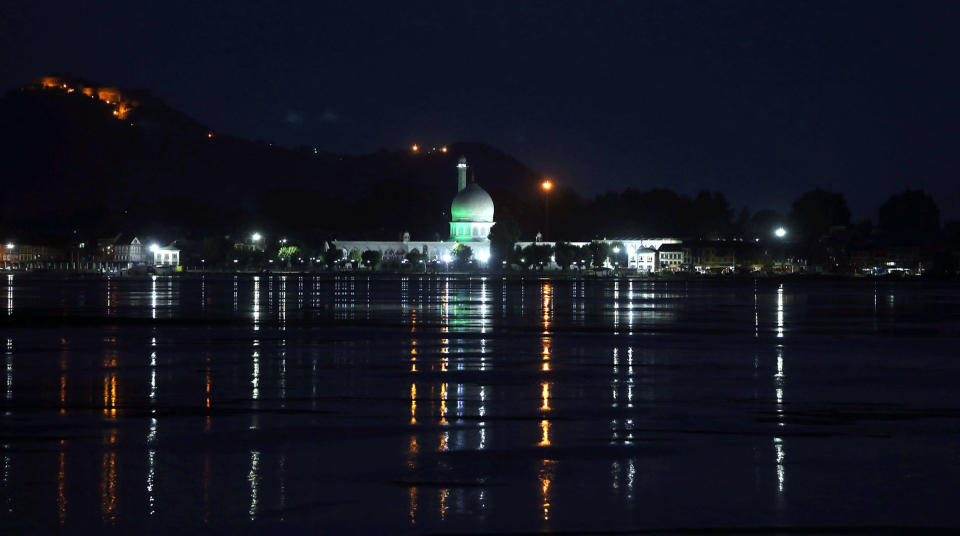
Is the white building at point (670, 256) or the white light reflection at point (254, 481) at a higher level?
the white building at point (670, 256)

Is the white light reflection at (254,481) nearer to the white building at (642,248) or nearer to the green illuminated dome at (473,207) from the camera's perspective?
the white building at (642,248)

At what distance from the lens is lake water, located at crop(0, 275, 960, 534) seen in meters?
11.5


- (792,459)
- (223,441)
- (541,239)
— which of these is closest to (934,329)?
(792,459)

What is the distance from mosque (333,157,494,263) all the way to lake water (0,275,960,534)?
429 ft

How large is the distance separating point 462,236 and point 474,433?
14934 centimetres

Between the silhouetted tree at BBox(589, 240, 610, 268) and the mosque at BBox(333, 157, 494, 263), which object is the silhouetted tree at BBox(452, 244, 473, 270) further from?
the silhouetted tree at BBox(589, 240, 610, 268)

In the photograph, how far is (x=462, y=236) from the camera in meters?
165

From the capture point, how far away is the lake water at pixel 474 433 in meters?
11.5

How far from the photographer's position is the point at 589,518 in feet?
36.8

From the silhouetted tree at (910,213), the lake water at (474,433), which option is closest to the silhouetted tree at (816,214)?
the silhouetted tree at (910,213)

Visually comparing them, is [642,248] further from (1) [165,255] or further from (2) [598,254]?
(1) [165,255]

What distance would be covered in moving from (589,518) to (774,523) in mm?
1597

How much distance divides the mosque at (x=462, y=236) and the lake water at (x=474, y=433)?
429 ft

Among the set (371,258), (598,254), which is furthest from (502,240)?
(371,258)
